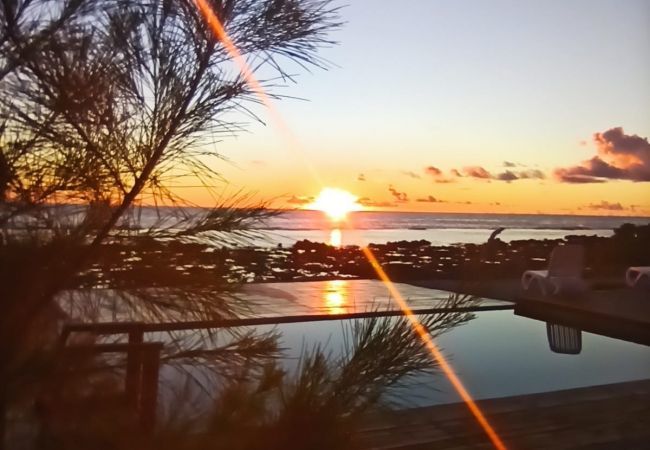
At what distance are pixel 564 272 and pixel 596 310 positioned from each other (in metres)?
1.00

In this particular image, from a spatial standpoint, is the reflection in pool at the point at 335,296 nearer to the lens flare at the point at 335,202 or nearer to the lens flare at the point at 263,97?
the lens flare at the point at 335,202

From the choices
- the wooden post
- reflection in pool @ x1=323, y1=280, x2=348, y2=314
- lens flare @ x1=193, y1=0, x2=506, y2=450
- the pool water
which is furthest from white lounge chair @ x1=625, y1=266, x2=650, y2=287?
the wooden post

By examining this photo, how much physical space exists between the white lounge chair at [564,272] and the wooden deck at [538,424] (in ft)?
9.66

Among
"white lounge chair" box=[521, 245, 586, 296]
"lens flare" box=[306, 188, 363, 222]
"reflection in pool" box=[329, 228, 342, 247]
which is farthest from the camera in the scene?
"reflection in pool" box=[329, 228, 342, 247]

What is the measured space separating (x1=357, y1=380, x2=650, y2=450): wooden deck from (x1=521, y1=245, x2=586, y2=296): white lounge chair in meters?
2.94

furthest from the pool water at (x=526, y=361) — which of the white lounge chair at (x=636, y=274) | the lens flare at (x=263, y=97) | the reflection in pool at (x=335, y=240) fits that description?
the reflection in pool at (x=335, y=240)

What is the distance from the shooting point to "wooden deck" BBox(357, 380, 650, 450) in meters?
2.56

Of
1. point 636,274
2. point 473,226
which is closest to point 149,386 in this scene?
point 636,274

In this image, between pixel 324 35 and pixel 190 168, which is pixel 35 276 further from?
pixel 324 35

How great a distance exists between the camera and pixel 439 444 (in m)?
2.53

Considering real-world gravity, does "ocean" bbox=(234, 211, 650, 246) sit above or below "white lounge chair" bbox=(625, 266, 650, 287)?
above

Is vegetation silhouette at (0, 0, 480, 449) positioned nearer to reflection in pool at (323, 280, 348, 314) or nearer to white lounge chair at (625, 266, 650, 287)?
reflection in pool at (323, 280, 348, 314)

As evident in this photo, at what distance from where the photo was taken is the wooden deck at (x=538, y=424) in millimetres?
2557

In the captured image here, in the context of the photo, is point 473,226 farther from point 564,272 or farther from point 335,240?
point 564,272
